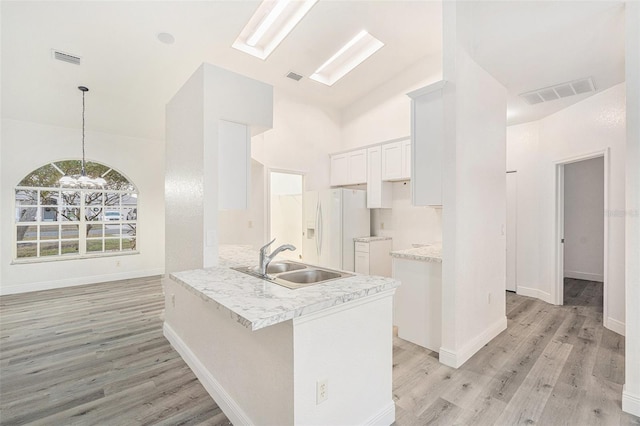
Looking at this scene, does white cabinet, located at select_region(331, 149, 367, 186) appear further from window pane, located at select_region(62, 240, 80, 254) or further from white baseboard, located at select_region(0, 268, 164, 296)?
window pane, located at select_region(62, 240, 80, 254)

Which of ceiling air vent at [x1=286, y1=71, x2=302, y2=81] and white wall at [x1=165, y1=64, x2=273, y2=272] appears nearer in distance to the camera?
white wall at [x1=165, y1=64, x2=273, y2=272]

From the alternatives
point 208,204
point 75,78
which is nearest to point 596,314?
point 208,204

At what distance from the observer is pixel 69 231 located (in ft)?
17.7

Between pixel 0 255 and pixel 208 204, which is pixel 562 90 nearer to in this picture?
pixel 208 204

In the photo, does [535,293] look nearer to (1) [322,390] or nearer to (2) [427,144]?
(2) [427,144]

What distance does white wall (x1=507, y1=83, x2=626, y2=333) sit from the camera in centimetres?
329

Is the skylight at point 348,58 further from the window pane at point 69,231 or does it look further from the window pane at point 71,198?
the window pane at point 69,231

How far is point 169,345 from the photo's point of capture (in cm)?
301

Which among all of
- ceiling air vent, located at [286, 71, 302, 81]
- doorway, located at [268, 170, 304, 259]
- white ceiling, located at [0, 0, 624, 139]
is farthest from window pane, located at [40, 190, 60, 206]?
ceiling air vent, located at [286, 71, 302, 81]

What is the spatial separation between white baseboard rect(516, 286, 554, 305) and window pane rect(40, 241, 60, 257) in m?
7.83

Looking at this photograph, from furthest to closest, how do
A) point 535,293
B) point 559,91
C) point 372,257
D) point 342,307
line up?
point 372,257, point 535,293, point 559,91, point 342,307

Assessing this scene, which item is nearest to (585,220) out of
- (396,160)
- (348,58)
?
(396,160)

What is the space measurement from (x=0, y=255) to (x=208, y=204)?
477 centimetres

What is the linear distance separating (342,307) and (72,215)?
19.8 feet
